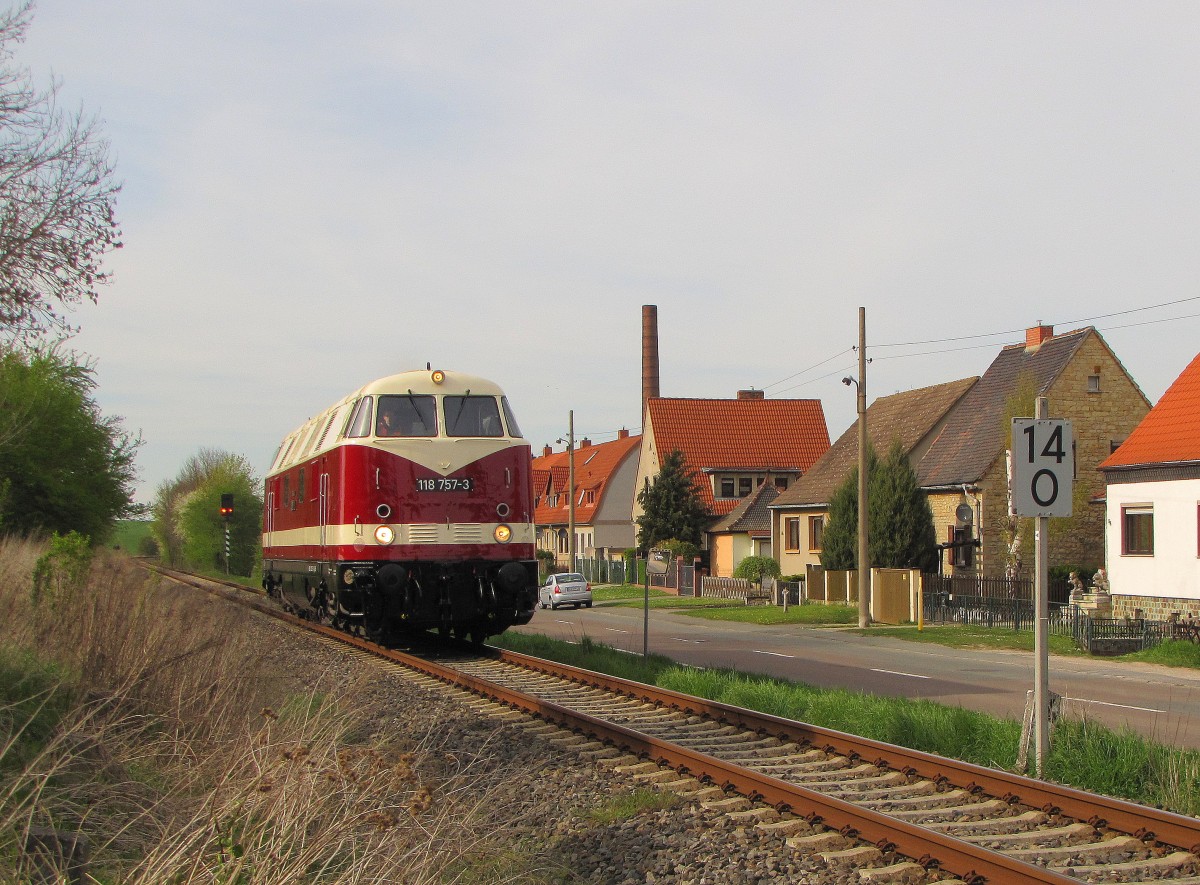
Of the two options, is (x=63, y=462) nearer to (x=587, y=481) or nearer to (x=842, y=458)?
(x=842, y=458)

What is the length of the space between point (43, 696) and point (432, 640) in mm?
12839

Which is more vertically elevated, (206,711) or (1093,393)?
(1093,393)

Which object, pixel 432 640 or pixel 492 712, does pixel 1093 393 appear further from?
pixel 492 712

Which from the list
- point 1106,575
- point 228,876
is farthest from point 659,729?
point 1106,575

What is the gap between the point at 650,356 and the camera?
64.8 m

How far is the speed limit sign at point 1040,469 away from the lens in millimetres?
9377

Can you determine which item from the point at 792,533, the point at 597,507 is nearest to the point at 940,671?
the point at 792,533

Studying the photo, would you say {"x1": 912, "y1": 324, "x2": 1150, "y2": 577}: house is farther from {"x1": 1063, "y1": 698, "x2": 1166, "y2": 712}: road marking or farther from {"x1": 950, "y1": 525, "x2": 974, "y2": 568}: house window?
{"x1": 1063, "y1": 698, "x2": 1166, "y2": 712}: road marking

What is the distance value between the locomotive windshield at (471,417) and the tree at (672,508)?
3703cm

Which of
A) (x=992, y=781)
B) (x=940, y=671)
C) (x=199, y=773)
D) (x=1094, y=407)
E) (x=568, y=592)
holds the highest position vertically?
(x=1094, y=407)

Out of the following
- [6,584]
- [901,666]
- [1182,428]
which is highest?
[1182,428]

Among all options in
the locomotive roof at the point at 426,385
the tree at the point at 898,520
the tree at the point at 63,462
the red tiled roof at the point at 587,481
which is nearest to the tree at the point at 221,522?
the red tiled roof at the point at 587,481

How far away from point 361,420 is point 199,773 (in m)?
10.6

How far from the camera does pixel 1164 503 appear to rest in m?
27.8
